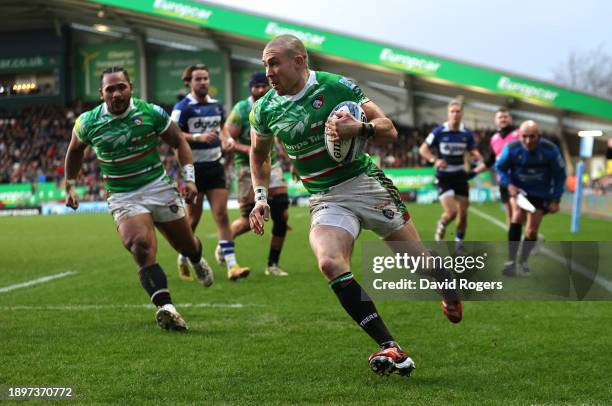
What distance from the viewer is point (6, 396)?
4016 mm

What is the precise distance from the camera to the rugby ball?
455 cm

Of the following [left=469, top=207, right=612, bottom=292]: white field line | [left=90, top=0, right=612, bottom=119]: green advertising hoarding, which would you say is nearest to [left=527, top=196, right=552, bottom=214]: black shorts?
[left=469, top=207, right=612, bottom=292]: white field line

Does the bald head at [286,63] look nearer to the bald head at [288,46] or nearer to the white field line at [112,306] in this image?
the bald head at [288,46]

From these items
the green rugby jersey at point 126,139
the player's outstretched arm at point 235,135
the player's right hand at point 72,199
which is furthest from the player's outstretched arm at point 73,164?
the player's outstretched arm at point 235,135

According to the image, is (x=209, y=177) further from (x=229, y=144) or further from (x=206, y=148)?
(x=229, y=144)

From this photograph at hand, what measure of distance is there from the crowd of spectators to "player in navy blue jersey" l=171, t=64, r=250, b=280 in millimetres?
25470

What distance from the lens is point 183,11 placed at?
3491cm

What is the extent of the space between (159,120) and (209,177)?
307 cm

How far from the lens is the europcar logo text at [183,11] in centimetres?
3466

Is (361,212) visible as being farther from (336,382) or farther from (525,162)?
(525,162)

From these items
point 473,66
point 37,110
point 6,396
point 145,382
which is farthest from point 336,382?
point 37,110

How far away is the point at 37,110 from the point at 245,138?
→ 37.6 m

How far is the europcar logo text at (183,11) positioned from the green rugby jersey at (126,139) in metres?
29.7

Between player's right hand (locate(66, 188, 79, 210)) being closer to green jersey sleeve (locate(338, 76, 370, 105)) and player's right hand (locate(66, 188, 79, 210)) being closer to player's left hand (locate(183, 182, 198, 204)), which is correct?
player's left hand (locate(183, 182, 198, 204))
